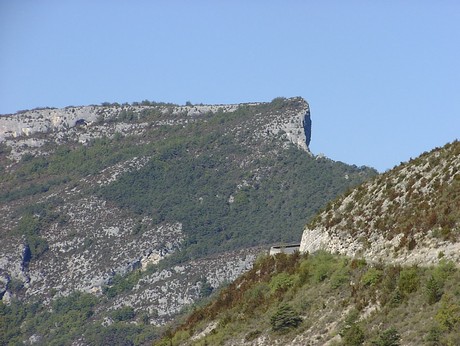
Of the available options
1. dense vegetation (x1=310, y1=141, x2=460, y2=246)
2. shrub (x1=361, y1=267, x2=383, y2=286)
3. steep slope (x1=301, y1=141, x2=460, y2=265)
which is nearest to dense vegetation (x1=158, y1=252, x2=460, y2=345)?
shrub (x1=361, y1=267, x2=383, y2=286)

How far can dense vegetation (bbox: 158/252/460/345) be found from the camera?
2773 inches

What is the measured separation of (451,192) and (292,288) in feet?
35.8

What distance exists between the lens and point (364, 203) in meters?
87.6

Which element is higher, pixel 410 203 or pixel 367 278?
pixel 410 203

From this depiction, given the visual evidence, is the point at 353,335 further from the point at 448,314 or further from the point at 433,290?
the point at 448,314

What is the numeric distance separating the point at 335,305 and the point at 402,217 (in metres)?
6.04

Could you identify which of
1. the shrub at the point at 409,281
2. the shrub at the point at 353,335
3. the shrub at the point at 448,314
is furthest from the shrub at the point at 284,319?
the shrub at the point at 448,314

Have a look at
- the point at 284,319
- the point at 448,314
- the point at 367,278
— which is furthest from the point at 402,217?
the point at 448,314

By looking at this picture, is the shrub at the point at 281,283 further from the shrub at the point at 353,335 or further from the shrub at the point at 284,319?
the shrub at the point at 353,335

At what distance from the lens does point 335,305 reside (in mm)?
78938

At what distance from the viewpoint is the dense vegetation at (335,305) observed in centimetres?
7044

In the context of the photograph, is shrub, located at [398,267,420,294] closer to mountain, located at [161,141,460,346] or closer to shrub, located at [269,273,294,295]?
mountain, located at [161,141,460,346]

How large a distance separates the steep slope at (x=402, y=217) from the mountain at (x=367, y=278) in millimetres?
73

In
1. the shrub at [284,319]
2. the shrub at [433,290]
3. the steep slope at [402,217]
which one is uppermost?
the steep slope at [402,217]
